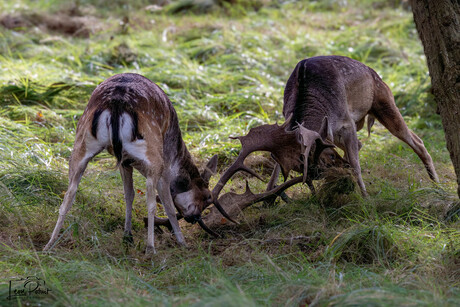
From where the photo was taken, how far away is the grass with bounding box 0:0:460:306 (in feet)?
10.8

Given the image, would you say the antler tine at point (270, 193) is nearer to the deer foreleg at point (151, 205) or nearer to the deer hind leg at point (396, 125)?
the deer foreleg at point (151, 205)

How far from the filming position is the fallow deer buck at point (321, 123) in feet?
15.7

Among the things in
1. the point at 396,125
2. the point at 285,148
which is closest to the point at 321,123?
the point at 285,148

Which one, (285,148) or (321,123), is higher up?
(321,123)

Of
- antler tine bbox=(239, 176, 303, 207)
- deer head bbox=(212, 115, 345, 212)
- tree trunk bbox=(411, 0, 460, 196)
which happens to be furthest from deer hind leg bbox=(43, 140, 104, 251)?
tree trunk bbox=(411, 0, 460, 196)

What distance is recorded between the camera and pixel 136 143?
410 cm

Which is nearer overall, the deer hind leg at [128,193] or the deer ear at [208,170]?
the deer hind leg at [128,193]

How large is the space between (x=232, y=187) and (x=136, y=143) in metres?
1.82

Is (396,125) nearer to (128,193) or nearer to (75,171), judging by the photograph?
(128,193)

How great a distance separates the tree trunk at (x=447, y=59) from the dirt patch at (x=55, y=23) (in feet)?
28.1

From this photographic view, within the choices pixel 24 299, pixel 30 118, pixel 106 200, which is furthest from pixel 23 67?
pixel 24 299

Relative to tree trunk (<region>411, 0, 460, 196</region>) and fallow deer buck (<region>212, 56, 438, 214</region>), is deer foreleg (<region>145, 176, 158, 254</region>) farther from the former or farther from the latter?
tree trunk (<region>411, 0, 460, 196</region>)

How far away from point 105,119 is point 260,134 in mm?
1411

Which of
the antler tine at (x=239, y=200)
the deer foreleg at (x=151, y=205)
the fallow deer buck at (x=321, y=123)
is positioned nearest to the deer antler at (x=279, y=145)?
the fallow deer buck at (x=321, y=123)
